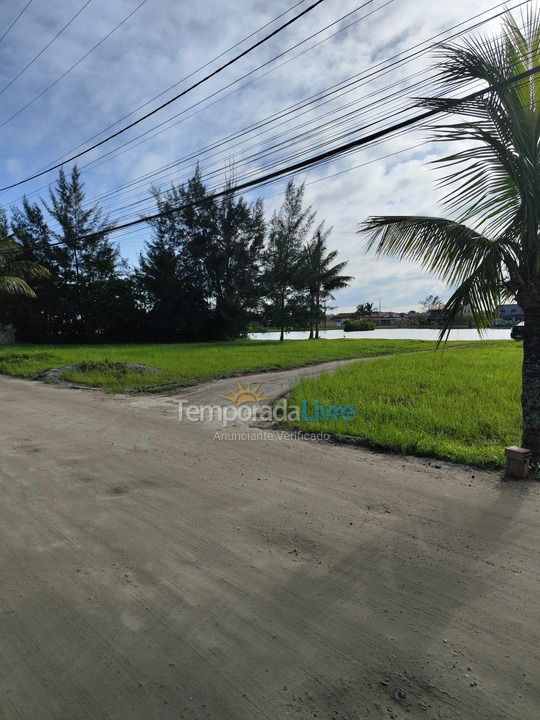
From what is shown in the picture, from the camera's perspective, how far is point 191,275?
30719 mm

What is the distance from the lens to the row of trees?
28.6 m

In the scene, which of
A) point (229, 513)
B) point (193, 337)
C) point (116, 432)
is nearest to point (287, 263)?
point (193, 337)

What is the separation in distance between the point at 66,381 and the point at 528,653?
1142cm

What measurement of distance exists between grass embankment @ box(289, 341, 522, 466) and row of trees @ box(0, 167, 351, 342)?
65.4 ft

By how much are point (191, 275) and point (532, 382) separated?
28.6 metres

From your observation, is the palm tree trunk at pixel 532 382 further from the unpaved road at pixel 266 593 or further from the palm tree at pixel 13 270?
the palm tree at pixel 13 270

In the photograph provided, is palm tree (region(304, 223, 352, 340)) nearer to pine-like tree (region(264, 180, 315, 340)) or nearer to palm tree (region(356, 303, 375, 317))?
pine-like tree (region(264, 180, 315, 340))

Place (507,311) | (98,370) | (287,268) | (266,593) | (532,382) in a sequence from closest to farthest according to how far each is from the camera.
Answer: (266,593)
(532,382)
(507,311)
(98,370)
(287,268)

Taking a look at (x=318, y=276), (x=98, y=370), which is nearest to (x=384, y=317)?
(x=318, y=276)
